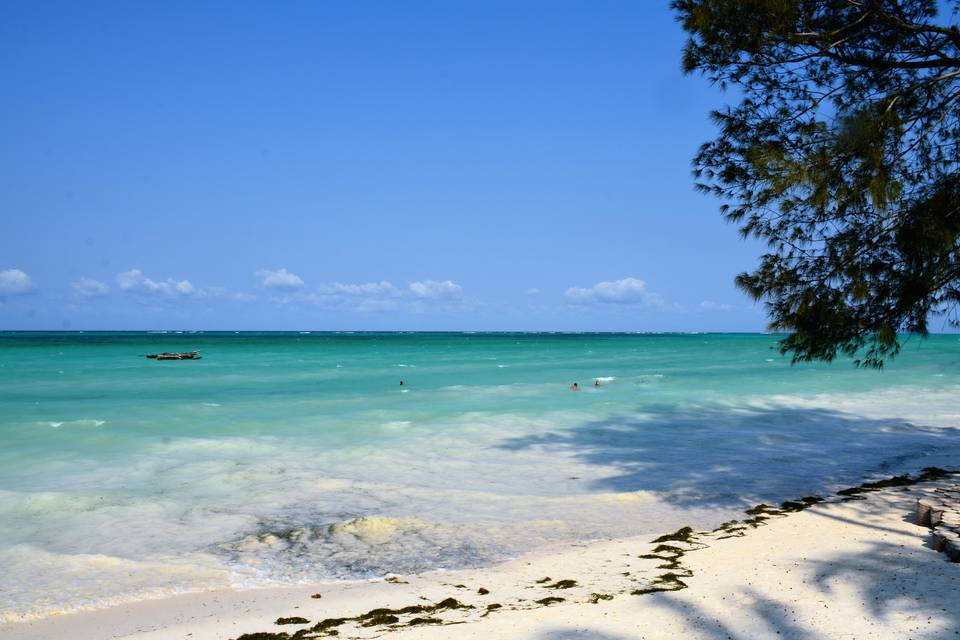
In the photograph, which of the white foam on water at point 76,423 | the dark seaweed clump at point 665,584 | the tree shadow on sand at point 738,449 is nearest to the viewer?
the dark seaweed clump at point 665,584

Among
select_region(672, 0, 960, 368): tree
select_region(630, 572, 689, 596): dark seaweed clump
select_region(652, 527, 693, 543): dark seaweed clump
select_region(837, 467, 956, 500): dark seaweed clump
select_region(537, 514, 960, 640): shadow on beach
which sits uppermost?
select_region(672, 0, 960, 368): tree

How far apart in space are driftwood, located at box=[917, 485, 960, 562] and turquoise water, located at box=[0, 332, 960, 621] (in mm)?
2953

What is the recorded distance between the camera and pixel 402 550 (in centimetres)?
1002

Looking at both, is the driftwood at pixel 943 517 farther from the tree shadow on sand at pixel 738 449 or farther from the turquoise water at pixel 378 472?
the turquoise water at pixel 378 472

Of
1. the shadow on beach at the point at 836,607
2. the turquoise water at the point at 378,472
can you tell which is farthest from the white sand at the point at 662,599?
the turquoise water at the point at 378,472

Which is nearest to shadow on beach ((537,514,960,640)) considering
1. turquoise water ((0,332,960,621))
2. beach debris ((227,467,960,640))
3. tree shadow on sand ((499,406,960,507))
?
beach debris ((227,467,960,640))

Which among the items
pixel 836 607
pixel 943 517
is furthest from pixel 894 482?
pixel 836 607

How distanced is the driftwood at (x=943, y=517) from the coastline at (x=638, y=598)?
0.17 m

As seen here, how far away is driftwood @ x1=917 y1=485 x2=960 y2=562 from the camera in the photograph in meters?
7.69

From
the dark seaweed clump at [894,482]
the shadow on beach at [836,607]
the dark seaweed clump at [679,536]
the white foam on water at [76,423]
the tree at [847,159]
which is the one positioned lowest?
the dark seaweed clump at [679,536]

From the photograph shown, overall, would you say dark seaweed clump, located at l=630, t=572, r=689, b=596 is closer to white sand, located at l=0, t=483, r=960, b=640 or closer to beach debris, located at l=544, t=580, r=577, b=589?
white sand, located at l=0, t=483, r=960, b=640

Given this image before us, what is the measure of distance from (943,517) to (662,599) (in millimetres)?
4661

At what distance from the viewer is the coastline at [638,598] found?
244 inches

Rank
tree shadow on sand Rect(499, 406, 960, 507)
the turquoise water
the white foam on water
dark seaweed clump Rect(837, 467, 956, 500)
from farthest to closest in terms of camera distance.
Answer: the white foam on water, tree shadow on sand Rect(499, 406, 960, 507), dark seaweed clump Rect(837, 467, 956, 500), the turquoise water
